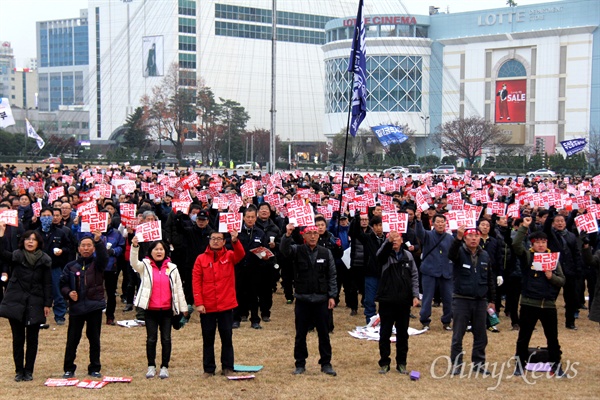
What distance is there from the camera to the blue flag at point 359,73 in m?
13.9

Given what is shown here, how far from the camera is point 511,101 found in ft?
275

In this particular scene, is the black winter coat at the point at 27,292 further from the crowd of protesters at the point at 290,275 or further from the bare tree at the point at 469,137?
the bare tree at the point at 469,137

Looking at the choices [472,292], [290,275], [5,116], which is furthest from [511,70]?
[472,292]

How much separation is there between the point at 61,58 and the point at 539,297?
163762 millimetres

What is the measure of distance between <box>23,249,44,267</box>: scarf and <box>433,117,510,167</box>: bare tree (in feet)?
215

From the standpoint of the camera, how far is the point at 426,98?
91188 millimetres

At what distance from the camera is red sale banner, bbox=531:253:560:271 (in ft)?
29.9

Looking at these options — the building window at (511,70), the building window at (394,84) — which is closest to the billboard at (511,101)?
the building window at (511,70)

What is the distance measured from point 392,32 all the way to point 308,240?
8556 cm

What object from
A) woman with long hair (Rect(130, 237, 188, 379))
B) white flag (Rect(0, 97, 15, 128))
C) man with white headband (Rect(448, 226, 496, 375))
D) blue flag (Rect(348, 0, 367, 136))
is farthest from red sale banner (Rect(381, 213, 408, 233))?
white flag (Rect(0, 97, 15, 128))

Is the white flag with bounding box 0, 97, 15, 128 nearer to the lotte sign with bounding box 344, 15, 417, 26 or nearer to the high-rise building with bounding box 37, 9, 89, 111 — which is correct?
the lotte sign with bounding box 344, 15, 417, 26

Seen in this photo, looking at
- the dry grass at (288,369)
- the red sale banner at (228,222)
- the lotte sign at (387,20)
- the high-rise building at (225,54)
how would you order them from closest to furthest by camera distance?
the dry grass at (288,369), the red sale banner at (228,222), the lotte sign at (387,20), the high-rise building at (225,54)

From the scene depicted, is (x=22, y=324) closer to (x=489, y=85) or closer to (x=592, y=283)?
(x=592, y=283)

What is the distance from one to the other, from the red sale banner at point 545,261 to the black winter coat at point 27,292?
206 inches
